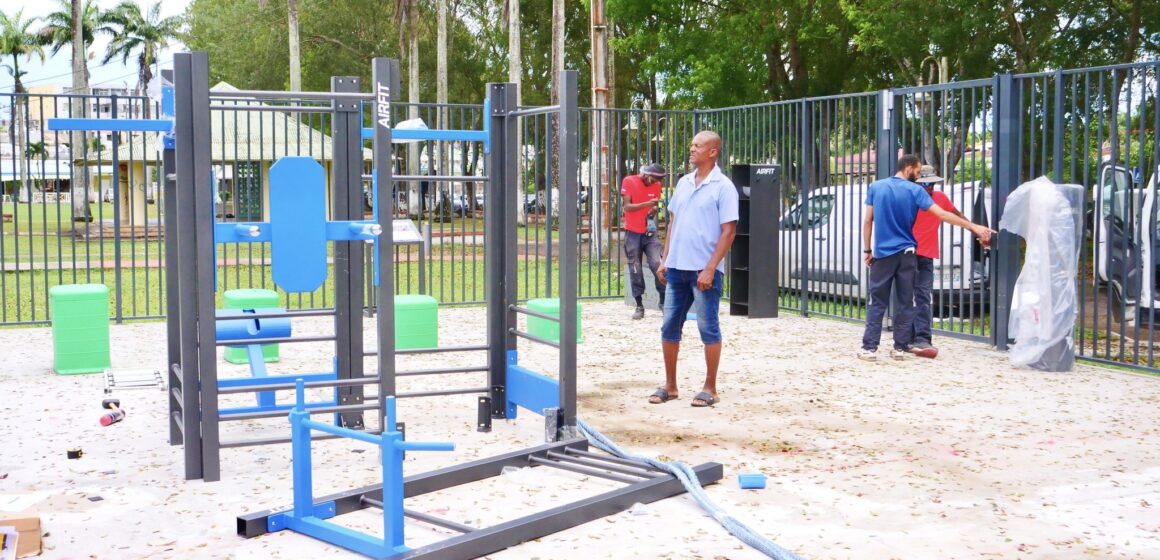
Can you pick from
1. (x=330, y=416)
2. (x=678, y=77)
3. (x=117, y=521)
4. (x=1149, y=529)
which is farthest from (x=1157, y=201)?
(x=678, y=77)

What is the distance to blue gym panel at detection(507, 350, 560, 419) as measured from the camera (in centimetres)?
667

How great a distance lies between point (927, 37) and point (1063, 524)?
1715 cm

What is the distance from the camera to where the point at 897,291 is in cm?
983

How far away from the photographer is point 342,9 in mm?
39219

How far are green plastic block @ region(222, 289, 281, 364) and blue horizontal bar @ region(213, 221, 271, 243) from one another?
10.8 ft

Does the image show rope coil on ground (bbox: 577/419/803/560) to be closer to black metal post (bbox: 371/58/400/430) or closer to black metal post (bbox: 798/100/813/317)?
black metal post (bbox: 371/58/400/430)

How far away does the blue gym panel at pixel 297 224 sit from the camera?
5559 mm

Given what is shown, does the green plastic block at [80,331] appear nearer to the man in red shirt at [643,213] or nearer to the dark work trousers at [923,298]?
the man in red shirt at [643,213]

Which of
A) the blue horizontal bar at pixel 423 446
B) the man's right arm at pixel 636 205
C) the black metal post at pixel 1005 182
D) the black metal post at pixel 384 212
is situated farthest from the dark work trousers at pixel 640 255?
the blue horizontal bar at pixel 423 446

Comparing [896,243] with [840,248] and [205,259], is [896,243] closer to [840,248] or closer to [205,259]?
[840,248]

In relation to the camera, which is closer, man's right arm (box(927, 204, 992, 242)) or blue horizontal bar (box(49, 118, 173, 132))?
blue horizontal bar (box(49, 118, 173, 132))

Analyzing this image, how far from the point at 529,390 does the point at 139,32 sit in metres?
72.9

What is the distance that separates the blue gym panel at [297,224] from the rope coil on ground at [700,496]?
190 centimetres

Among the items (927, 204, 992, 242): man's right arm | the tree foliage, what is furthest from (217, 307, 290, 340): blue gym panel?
the tree foliage
